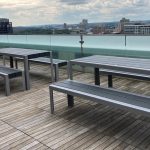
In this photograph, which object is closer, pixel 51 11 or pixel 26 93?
pixel 26 93

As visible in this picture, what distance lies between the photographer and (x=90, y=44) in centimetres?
689

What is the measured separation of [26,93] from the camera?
4.97 m

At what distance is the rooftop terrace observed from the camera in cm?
297

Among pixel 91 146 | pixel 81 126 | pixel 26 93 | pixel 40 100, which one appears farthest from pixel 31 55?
pixel 91 146

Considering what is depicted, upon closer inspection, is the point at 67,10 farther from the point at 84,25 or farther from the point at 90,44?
the point at 90,44

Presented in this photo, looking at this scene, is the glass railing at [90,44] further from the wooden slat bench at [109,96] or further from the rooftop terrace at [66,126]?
the wooden slat bench at [109,96]

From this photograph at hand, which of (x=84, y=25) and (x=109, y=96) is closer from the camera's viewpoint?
(x=109, y=96)

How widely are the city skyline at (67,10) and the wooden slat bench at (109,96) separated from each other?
4587 millimetres

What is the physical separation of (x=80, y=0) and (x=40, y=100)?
4717 mm

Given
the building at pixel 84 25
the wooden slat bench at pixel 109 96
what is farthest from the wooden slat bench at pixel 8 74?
the building at pixel 84 25

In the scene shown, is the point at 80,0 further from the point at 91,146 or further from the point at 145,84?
the point at 91,146

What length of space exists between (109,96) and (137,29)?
326 centimetres

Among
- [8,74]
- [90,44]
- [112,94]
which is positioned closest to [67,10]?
[90,44]

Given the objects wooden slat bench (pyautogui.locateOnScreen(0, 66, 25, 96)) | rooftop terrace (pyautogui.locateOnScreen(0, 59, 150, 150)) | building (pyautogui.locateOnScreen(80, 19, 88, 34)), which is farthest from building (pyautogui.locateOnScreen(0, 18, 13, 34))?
rooftop terrace (pyautogui.locateOnScreen(0, 59, 150, 150))
